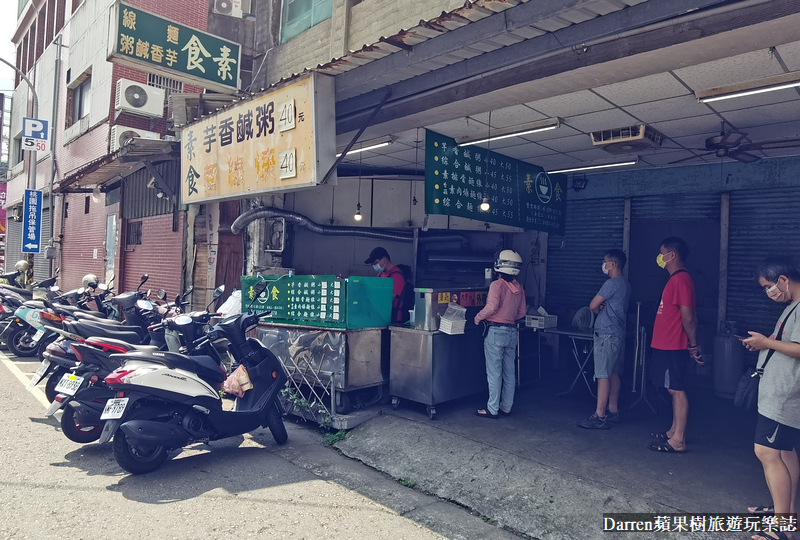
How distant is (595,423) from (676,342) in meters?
1.37

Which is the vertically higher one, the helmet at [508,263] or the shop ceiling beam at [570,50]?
the shop ceiling beam at [570,50]

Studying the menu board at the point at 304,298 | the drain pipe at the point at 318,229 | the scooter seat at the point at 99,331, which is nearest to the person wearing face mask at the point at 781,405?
the menu board at the point at 304,298

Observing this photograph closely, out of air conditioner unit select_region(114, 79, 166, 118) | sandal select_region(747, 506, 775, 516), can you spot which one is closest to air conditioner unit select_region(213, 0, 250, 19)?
air conditioner unit select_region(114, 79, 166, 118)

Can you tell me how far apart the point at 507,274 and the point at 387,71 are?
2.86m

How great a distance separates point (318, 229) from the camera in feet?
34.0

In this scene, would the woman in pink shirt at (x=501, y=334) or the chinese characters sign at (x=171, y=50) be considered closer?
the woman in pink shirt at (x=501, y=334)

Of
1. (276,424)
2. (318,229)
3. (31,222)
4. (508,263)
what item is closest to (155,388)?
(276,424)

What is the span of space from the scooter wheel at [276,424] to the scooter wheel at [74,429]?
171cm

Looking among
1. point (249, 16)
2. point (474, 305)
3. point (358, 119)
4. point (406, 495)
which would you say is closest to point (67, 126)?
point (249, 16)

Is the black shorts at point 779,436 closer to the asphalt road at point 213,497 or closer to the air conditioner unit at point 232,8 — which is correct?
the asphalt road at point 213,497

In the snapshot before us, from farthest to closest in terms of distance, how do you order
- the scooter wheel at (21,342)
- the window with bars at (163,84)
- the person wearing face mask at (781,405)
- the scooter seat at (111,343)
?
the window with bars at (163,84)
the scooter wheel at (21,342)
the scooter seat at (111,343)
the person wearing face mask at (781,405)

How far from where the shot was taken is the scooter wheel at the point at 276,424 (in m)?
5.66

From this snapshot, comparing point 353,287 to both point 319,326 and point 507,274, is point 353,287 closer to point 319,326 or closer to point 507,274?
point 319,326

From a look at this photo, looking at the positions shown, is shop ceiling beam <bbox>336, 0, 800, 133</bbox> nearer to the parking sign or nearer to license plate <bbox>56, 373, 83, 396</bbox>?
license plate <bbox>56, 373, 83, 396</bbox>
